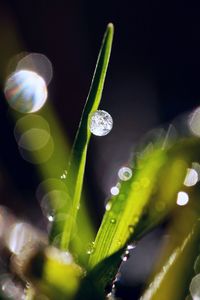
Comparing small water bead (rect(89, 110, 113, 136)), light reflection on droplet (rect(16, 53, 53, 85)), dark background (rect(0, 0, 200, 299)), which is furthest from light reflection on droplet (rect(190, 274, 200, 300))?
light reflection on droplet (rect(16, 53, 53, 85))

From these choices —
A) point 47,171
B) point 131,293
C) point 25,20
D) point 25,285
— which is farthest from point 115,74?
point 25,285

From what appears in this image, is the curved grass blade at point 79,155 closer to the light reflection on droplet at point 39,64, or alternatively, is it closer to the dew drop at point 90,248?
the dew drop at point 90,248

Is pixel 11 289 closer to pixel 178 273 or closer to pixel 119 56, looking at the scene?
pixel 178 273

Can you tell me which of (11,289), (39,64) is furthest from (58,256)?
(39,64)

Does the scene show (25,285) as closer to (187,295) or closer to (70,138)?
(187,295)

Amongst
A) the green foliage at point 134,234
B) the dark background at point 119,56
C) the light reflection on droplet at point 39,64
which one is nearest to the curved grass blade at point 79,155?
the green foliage at point 134,234

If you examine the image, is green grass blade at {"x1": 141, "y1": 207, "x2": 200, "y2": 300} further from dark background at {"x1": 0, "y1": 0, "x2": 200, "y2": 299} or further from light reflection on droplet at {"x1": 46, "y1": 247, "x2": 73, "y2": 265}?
dark background at {"x1": 0, "y1": 0, "x2": 200, "y2": 299}
